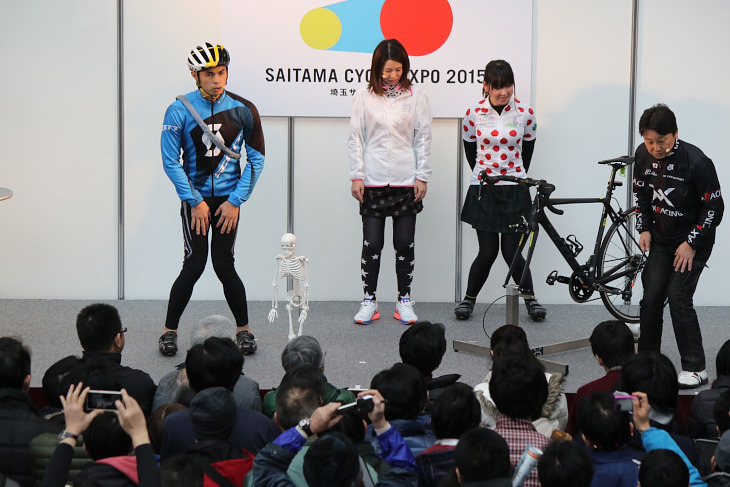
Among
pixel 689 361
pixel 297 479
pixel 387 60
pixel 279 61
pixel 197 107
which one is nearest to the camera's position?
pixel 297 479

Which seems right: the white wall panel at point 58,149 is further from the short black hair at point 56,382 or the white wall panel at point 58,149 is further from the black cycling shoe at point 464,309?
the short black hair at point 56,382

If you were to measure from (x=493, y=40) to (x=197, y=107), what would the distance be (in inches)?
85.0

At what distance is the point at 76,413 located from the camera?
282cm

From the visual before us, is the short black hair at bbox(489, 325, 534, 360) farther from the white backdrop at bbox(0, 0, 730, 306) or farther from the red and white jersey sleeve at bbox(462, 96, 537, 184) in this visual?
the white backdrop at bbox(0, 0, 730, 306)

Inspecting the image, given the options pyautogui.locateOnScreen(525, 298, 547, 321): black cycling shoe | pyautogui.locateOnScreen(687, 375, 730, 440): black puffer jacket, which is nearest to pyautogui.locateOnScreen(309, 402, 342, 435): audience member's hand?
pyautogui.locateOnScreen(687, 375, 730, 440): black puffer jacket

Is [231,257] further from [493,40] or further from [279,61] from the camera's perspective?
[493,40]

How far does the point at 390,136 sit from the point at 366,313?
3.48ft

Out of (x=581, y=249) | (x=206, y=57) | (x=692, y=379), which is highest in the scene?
(x=206, y=57)

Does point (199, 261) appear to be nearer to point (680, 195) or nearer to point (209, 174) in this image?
point (209, 174)

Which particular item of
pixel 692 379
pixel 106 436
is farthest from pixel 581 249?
pixel 106 436

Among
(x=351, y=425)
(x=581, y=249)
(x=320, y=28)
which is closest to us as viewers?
(x=351, y=425)

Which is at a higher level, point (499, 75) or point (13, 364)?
point (499, 75)

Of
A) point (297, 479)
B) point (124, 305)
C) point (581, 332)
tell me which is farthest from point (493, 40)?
point (297, 479)

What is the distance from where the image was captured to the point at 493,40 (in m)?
6.46
